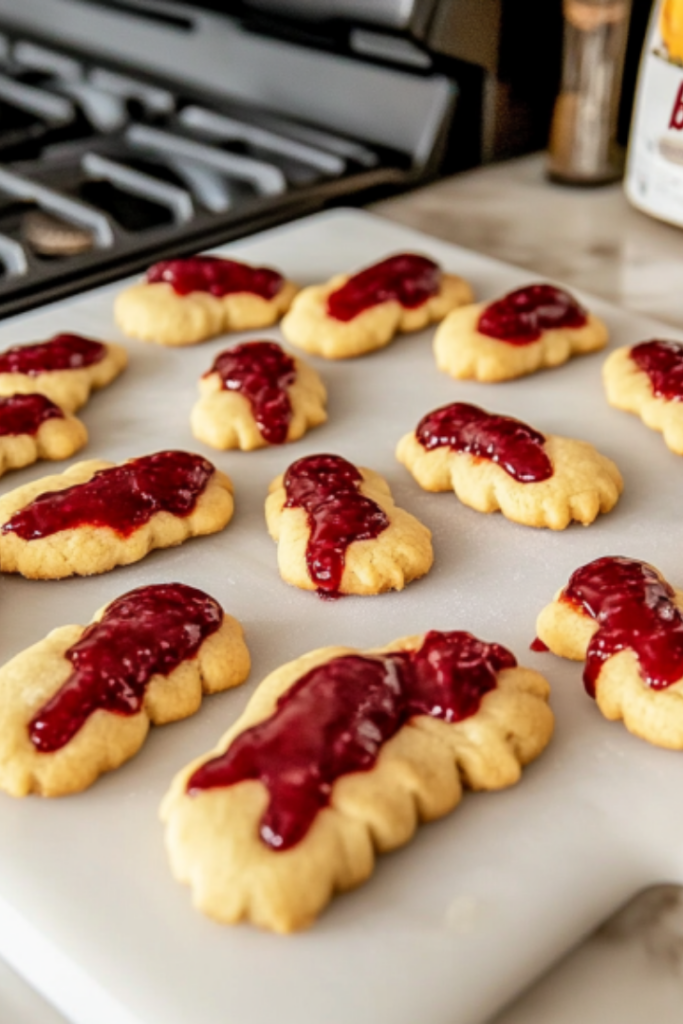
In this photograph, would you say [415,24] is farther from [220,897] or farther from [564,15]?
[220,897]

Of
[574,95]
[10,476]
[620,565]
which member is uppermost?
[574,95]

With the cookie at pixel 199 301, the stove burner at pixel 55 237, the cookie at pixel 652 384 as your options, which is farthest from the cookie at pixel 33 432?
the cookie at pixel 652 384

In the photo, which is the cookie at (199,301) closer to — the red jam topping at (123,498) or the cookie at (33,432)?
the cookie at (33,432)

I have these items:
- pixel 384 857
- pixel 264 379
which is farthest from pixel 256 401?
pixel 384 857

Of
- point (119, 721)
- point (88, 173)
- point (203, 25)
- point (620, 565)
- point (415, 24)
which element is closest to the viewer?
point (119, 721)

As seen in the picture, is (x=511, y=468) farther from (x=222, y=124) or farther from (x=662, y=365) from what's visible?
(x=222, y=124)

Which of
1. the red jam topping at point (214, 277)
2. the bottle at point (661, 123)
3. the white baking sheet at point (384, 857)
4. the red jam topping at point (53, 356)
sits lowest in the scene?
the white baking sheet at point (384, 857)

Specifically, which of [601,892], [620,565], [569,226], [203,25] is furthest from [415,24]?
[601,892]

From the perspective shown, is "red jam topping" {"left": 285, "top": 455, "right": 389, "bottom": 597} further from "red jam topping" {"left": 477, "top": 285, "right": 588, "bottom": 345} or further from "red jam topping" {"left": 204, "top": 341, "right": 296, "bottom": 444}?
"red jam topping" {"left": 477, "top": 285, "right": 588, "bottom": 345}

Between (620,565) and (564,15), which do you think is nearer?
(620,565)
